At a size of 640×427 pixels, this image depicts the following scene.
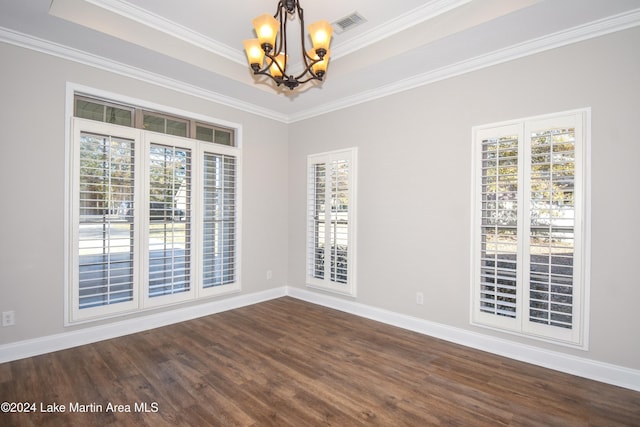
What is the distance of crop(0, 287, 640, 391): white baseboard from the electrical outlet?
0.19 meters

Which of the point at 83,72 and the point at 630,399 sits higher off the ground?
the point at 83,72

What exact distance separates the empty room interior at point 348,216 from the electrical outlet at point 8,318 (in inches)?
1.4

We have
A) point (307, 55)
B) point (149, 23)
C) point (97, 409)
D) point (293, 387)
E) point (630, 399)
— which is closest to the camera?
point (97, 409)

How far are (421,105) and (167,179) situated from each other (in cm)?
306

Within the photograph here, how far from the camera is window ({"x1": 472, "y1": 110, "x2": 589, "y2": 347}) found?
2.61m

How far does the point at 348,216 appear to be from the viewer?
418cm

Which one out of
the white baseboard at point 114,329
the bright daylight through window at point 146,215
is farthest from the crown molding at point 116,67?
the white baseboard at point 114,329

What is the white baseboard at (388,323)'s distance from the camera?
99.6 inches

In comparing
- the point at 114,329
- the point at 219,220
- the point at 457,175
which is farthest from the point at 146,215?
the point at 457,175

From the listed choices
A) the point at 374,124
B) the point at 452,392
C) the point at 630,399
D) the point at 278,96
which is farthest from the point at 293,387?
the point at 278,96

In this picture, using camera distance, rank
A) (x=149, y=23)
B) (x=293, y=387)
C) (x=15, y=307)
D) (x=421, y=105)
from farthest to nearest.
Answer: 1. (x=421, y=105)
2. (x=149, y=23)
3. (x=15, y=307)
4. (x=293, y=387)

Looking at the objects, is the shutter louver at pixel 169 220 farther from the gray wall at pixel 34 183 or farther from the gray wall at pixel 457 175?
the gray wall at pixel 457 175

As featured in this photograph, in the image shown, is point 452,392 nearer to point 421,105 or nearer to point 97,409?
point 97,409

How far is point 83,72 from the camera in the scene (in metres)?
3.13
